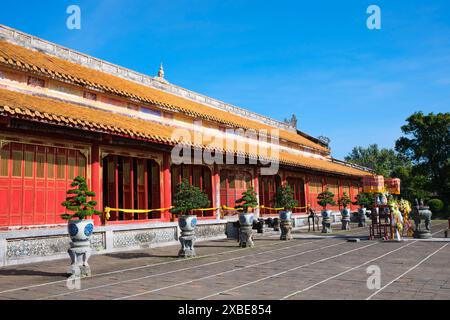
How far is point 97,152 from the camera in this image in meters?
11.9

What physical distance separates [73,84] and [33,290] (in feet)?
28.3

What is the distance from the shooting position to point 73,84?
43.7 feet

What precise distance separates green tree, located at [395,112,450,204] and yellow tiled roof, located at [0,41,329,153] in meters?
26.7

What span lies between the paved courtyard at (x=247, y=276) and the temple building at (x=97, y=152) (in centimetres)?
130

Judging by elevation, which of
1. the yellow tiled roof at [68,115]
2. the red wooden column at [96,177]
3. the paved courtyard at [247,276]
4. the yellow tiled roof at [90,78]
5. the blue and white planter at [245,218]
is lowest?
the paved courtyard at [247,276]

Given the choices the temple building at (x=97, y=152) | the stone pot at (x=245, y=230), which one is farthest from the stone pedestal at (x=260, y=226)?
the stone pot at (x=245, y=230)

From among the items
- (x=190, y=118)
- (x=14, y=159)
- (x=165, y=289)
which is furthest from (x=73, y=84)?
(x=165, y=289)

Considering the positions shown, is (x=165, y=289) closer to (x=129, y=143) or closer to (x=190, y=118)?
(x=129, y=143)

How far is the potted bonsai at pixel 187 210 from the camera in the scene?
34.9 feet

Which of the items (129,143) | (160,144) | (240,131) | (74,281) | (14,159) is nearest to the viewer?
(74,281)

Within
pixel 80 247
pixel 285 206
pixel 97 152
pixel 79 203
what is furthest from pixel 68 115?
pixel 285 206

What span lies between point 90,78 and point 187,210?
686 cm

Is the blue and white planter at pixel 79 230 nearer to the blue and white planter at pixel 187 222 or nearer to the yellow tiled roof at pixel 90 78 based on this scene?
the blue and white planter at pixel 187 222

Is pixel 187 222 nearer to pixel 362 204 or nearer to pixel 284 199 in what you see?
pixel 284 199
